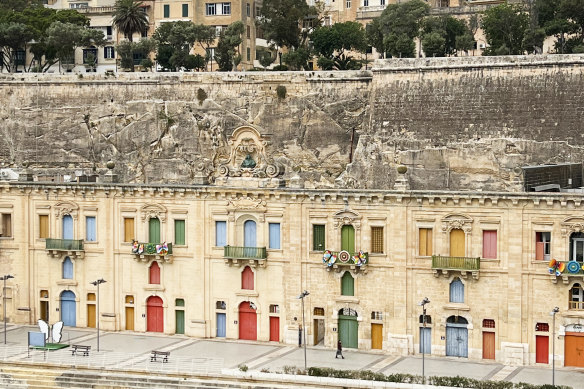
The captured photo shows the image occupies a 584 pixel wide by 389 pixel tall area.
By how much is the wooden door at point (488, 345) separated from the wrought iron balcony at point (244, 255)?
11.0m

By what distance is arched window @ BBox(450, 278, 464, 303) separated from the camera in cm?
5622

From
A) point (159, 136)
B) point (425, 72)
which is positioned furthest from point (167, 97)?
point (425, 72)

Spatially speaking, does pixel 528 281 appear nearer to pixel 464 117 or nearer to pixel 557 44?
pixel 464 117

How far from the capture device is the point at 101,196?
62.4 meters

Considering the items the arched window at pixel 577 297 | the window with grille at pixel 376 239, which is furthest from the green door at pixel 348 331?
the arched window at pixel 577 297

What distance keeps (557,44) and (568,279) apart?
1488 inches

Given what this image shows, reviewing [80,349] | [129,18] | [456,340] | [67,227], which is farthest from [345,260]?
[129,18]

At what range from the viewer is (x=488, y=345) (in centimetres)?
5584

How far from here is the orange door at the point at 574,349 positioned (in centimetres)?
5400

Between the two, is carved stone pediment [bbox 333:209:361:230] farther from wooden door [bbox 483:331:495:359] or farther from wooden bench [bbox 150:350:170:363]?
wooden bench [bbox 150:350:170:363]

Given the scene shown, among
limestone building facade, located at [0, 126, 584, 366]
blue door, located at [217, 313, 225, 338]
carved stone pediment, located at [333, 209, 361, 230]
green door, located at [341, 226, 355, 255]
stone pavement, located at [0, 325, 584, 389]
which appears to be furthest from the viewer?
blue door, located at [217, 313, 225, 338]

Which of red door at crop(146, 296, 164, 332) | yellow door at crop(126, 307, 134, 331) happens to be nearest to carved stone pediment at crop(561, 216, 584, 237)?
red door at crop(146, 296, 164, 332)

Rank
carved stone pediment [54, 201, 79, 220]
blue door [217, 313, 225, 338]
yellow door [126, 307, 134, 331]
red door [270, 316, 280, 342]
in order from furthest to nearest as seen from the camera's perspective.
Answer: carved stone pediment [54, 201, 79, 220] < yellow door [126, 307, 134, 331] < blue door [217, 313, 225, 338] < red door [270, 316, 280, 342]

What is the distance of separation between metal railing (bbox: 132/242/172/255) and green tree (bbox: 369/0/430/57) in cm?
3539
